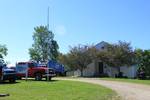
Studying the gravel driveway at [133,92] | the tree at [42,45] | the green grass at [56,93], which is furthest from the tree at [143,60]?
the green grass at [56,93]

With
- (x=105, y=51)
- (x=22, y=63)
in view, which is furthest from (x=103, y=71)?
(x=22, y=63)

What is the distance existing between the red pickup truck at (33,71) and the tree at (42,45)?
1673 inches

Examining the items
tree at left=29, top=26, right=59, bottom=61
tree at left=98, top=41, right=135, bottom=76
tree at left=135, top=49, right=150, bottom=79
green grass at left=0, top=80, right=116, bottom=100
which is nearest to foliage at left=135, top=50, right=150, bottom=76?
tree at left=135, top=49, right=150, bottom=79

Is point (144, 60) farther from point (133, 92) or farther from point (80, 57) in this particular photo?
point (133, 92)

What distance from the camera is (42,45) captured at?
90.8m

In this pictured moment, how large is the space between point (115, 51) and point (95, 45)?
19.7ft

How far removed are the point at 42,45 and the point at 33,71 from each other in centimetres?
4671

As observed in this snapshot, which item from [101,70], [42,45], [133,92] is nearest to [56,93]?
[133,92]

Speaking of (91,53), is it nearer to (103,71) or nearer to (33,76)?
(103,71)

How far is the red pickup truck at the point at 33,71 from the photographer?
142ft

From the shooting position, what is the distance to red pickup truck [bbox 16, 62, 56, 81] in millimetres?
43156

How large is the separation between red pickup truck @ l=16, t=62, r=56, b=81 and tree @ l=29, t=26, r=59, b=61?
42.5 meters

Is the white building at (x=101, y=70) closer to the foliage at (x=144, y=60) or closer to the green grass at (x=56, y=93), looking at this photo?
the foliage at (x=144, y=60)

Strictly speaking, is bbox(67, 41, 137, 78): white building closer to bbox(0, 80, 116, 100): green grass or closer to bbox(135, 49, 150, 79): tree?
bbox(135, 49, 150, 79): tree
